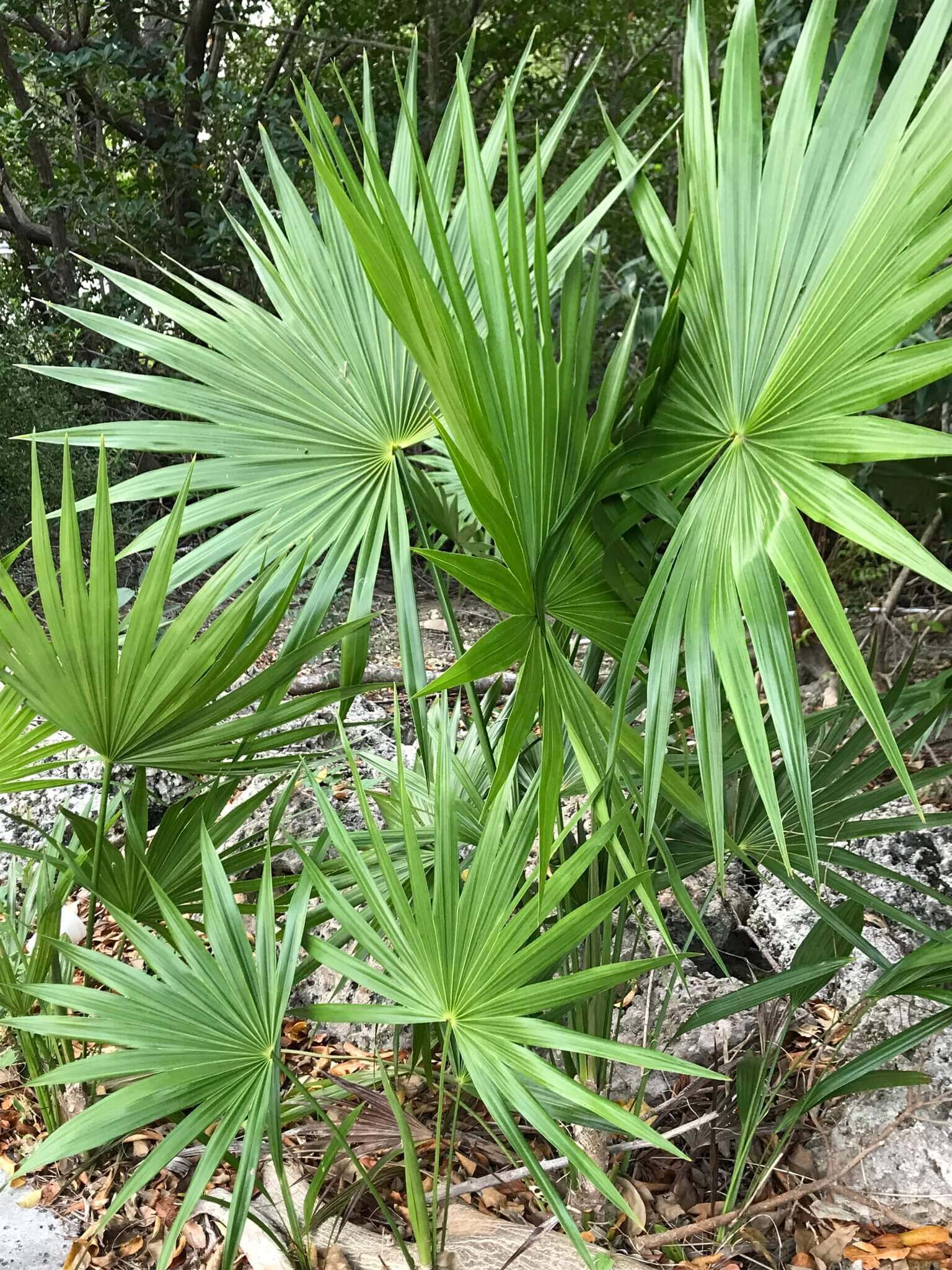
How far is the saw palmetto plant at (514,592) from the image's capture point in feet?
2.60

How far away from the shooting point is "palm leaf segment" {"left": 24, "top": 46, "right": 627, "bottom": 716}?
1111 millimetres

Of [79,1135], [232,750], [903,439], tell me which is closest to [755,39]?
[903,439]

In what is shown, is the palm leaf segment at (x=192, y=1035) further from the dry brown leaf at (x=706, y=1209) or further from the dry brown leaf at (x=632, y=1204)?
the dry brown leaf at (x=706, y=1209)

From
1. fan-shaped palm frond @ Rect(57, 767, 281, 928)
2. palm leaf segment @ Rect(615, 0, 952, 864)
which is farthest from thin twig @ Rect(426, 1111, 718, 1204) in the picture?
palm leaf segment @ Rect(615, 0, 952, 864)

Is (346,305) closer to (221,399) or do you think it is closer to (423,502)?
(221,399)

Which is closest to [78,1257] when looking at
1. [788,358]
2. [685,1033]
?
[685,1033]

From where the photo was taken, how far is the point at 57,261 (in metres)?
4.02

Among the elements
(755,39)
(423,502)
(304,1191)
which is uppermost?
(755,39)

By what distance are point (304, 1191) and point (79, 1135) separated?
24.2 inches

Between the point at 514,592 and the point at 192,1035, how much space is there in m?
0.57

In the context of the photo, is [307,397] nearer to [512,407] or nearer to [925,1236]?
[512,407]

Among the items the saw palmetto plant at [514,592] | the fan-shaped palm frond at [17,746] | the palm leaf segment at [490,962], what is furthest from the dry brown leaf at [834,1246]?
the fan-shaped palm frond at [17,746]

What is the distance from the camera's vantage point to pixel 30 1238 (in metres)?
1.35

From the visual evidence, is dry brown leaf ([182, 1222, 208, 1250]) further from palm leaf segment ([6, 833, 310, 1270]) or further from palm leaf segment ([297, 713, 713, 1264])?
palm leaf segment ([297, 713, 713, 1264])
